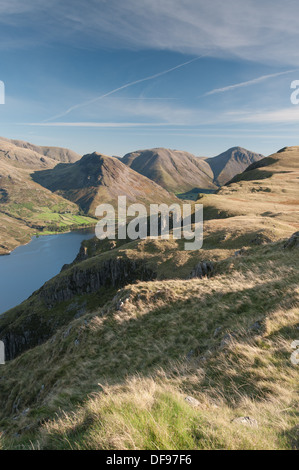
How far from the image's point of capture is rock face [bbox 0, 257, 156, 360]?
6738 cm

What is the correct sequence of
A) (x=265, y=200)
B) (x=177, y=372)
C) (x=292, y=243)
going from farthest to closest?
(x=265, y=200), (x=292, y=243), (x=177, y=372)

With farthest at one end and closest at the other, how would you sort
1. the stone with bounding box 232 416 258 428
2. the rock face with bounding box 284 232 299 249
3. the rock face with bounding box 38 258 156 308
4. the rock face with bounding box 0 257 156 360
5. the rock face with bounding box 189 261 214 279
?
the rock face with bounding box 0 257 156 360 → the rock face with bounding box 38 258 156 308 → the rock face with bounding box 189 261 214 279 → the rock face with bounding box 284 232 299 249 → the stone with bounding box 232 416 258 428

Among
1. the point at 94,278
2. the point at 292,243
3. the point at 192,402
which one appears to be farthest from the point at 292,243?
the point at 94,278

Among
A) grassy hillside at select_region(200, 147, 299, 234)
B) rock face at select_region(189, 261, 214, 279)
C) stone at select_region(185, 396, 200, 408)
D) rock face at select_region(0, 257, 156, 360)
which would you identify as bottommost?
rock face at select_region(0, 257, 156, 360)

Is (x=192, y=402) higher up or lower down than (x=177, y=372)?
higher up

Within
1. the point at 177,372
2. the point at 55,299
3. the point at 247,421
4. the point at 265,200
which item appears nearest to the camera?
the point at 247,421

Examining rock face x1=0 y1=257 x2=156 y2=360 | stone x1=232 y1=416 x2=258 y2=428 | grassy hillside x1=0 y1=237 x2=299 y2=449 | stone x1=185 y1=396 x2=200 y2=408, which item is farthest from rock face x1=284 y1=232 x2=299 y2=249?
rock face x1=0 y1=257 x2=156 y2=360

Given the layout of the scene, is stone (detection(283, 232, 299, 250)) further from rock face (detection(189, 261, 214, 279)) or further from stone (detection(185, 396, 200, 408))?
stone (detection(185, 396, 200, 408))

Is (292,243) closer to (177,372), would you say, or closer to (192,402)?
(177,372)

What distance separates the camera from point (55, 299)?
266 ft

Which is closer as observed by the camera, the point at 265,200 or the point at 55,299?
the point at 55,299

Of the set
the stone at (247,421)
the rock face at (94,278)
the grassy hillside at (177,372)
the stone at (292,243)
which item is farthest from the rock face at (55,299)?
the stone at (247,421)

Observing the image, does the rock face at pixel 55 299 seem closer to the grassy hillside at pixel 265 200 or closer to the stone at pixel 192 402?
the grassy hillside at pixel 265 200

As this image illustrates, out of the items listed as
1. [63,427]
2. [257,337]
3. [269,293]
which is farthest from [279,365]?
[269,293]
